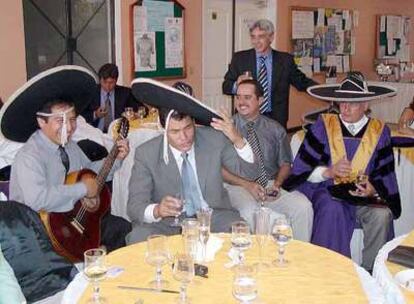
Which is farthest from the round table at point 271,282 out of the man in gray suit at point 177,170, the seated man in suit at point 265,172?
the seated man in suit at point 265,172

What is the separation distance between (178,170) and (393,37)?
→ 954cm

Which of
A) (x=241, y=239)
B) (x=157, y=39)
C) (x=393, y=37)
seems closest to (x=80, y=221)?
(x=241, y=239)

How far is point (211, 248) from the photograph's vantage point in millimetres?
2084

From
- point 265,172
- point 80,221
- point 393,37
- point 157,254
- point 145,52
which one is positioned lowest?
point 80,221

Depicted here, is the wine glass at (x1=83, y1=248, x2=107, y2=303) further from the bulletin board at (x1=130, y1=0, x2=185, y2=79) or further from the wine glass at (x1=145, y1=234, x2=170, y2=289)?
the bulletin board at (x1=130, y1=0, x2=185, y2=79)

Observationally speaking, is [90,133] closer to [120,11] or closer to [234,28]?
[120,11]

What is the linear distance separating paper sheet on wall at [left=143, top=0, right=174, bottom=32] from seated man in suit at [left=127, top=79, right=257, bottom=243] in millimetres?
3763

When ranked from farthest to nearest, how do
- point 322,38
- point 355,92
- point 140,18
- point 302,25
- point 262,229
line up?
point 322,38, point 302,25, point 140,18, point 355,92, point 262,229

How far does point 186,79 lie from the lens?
6.98m

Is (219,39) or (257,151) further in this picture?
(219,39)

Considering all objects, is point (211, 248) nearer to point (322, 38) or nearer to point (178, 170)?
point (178, 170)

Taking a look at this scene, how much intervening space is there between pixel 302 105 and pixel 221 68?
6.66 feet

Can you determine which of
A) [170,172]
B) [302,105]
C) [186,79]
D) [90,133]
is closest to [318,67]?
[302,105]

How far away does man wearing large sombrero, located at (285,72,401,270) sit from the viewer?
338cm
